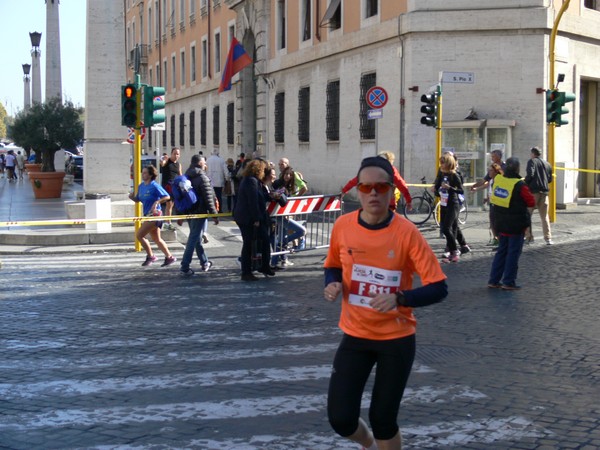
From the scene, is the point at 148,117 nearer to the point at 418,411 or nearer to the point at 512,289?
the point at 512,289

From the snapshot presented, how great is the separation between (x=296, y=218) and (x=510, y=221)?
5.03m

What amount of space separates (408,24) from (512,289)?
14.8 metres

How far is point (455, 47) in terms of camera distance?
25047 millimetres

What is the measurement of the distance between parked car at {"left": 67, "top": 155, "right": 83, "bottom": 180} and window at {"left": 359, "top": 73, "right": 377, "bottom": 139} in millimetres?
27637

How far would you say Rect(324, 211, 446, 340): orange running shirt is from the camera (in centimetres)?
436

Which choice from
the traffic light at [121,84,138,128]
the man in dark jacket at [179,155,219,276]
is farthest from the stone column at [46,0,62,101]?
the man in dark jacket at [179,155,219,276]

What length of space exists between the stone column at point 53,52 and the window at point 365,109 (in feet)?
57.3

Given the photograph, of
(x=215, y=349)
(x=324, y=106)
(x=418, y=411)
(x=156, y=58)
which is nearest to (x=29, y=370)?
(x=215, y=349)

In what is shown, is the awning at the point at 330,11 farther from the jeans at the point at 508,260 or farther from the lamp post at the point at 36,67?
the lamp post at the point at 36,67

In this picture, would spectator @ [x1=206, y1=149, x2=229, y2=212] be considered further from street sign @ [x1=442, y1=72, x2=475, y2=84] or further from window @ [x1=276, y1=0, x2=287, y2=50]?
window @ [x1=276, y1=0, x2=287, y2=50]

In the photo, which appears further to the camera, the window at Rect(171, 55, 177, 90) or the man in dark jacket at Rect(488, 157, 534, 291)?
the window at Rect(171, 55, 177, 90)

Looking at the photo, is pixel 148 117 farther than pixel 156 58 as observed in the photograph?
No

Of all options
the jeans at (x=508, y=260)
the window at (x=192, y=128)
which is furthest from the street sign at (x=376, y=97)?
the window at (x=192, y=128)

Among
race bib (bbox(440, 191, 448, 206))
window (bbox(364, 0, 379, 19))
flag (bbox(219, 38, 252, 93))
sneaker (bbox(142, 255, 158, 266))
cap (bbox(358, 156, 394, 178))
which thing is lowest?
sneaker (bbox(142, 255, 158, 266))
